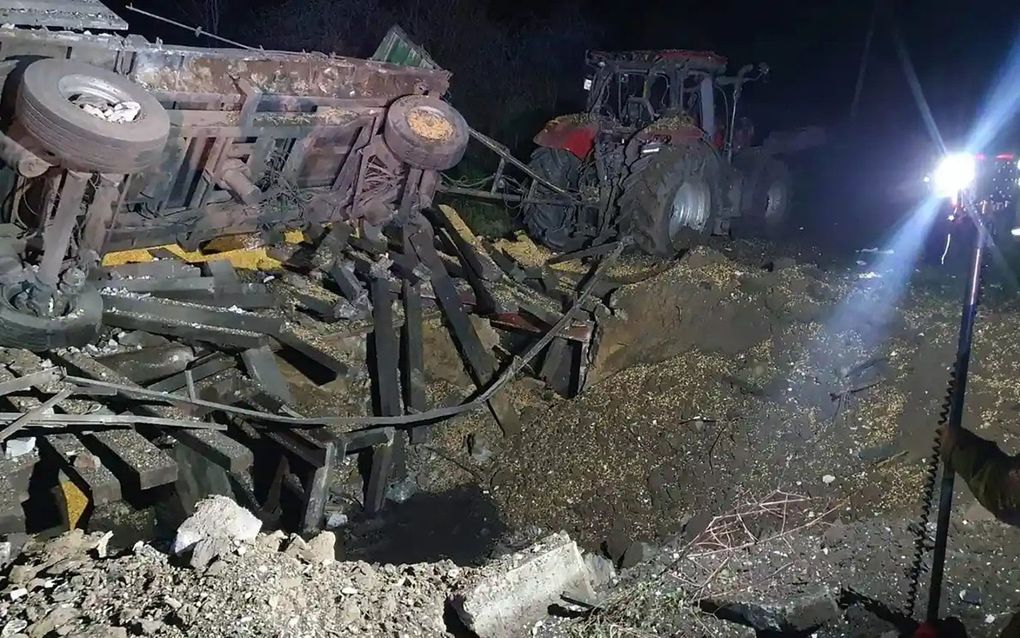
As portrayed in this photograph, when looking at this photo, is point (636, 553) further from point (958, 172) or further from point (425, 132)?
point (425, 132)

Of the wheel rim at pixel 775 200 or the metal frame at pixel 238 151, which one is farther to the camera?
the wheel rim at pixel 775 200

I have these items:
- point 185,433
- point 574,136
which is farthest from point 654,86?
point 185,433

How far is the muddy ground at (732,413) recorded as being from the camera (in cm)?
502

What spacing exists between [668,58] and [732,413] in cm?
433

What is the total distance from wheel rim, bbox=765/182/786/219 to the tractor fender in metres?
2.50

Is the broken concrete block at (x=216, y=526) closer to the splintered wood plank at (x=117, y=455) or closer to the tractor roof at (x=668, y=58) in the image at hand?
the splintered wood plank at (x=117, y=455)

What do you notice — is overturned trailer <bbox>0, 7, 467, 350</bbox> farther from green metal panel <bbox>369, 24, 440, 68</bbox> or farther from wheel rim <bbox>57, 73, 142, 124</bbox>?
green metal panel <bbox>369, 24, 440, 68</bbox>

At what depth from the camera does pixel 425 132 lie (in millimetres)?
6379

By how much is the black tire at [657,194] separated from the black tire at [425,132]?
1894 millimetres

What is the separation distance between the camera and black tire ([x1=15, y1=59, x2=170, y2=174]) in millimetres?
4070

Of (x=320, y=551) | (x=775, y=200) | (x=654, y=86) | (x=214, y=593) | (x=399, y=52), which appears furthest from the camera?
(x=775, y=200)

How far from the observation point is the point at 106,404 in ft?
14.2

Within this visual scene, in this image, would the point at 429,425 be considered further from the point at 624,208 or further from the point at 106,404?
the point at 624,208

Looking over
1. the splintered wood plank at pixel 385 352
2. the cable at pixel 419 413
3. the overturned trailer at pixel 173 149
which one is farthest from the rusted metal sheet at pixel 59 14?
the splintered wood plank at pixel 385 352
